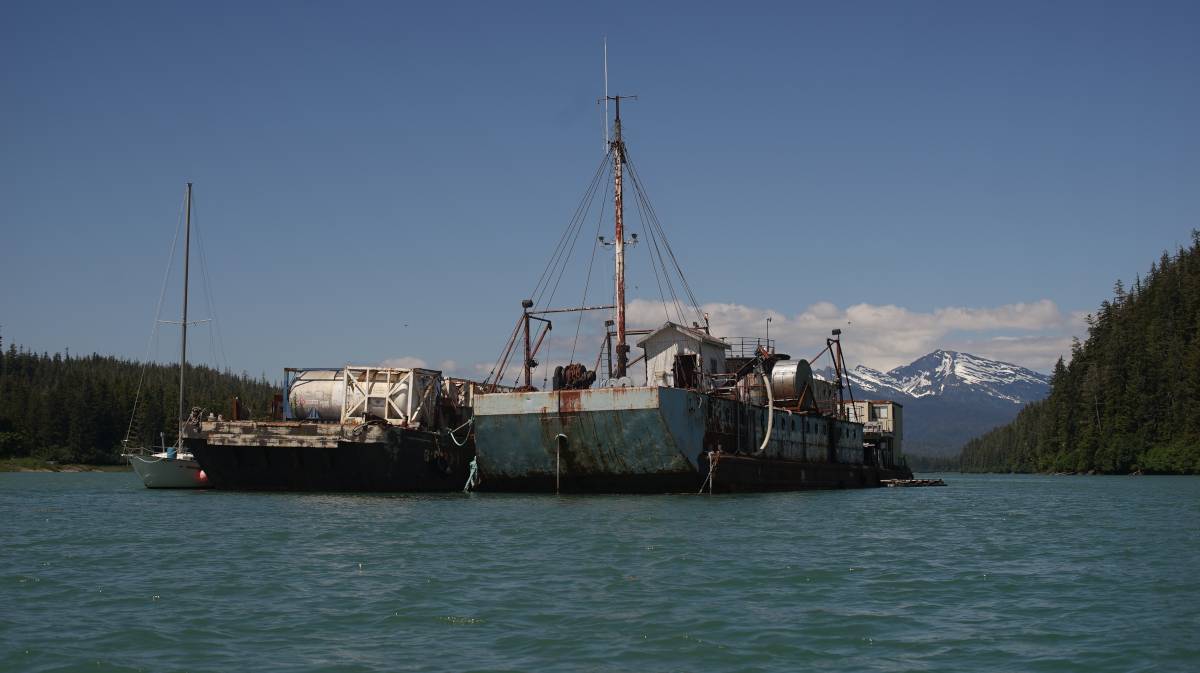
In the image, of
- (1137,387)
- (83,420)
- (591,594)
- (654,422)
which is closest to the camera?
(591,594)

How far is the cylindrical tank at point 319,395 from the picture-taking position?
45812 mm

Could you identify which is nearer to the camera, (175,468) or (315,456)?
(315,456)

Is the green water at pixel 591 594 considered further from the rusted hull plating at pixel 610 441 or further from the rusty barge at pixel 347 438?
the rusty barge at pixel 347 438

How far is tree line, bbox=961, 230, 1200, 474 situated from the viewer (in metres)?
104

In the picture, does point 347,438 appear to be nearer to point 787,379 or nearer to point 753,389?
point 753,389

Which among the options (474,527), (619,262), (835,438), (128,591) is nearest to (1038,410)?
(835,438)

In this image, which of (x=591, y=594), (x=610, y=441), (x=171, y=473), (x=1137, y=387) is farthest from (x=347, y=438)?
(x=1137, y=387)

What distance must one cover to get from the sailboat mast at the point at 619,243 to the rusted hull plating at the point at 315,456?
859 cm

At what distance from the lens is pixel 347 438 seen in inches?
1638

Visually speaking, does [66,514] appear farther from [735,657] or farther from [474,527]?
[735,657]

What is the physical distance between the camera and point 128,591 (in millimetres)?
18109

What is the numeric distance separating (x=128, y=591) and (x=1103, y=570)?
17.9 meters

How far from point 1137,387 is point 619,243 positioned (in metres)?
83.1

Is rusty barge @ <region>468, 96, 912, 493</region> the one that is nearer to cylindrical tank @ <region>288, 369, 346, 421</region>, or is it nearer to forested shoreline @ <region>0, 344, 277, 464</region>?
cylindrical tank @ <region>288, 369, 346, 421</region>
